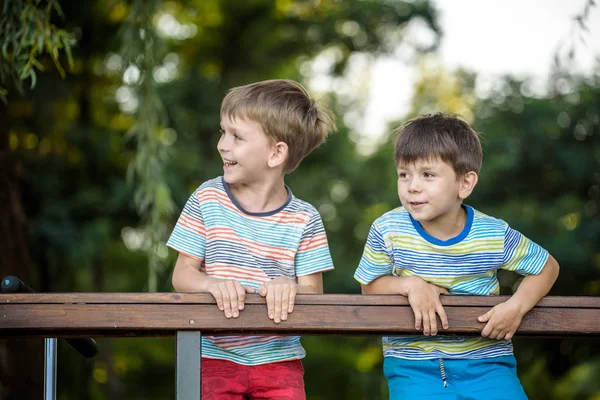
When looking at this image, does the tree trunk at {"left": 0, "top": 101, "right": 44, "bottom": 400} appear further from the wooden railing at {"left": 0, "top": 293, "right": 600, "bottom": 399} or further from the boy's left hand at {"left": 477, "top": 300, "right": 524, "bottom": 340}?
the boy's left hand at {"left": 477, "top": 300, "right": 524, "bottom": 340}

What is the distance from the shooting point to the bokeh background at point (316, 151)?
6770 millimetres

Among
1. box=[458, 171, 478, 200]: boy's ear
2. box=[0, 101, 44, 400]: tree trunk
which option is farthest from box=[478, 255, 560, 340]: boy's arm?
box=[0, 101, 44, 400]: tree trunk

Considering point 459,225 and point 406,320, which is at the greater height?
point 459,225

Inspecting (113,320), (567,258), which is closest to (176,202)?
(567,258)

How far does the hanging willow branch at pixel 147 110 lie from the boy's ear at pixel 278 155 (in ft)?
4.89

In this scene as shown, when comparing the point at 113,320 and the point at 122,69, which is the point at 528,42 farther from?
the point at 113,320

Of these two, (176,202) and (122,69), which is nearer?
(122,69)

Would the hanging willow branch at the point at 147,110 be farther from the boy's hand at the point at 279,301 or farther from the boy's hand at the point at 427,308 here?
the boy's hand at the point at 427,308

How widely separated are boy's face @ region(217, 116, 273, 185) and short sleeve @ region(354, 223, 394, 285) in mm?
387

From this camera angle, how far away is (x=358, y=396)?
27.0 ft

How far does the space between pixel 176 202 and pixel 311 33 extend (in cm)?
288

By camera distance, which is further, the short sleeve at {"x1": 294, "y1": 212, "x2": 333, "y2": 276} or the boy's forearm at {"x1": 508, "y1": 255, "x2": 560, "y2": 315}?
the short sleeve at {"x1": 294, "y1": 212, "x2": 333, "y2": 276}

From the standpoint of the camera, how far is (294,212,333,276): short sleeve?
7.31ft

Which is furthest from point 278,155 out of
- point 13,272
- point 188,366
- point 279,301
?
point 13,272
